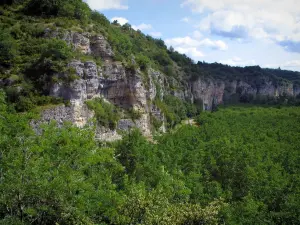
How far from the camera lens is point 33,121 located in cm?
3797

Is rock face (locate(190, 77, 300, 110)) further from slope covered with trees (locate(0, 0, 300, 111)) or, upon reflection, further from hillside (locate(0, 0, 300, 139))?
slope covered with trees (locate(0, 0, 300, 111))

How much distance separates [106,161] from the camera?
3075 cm

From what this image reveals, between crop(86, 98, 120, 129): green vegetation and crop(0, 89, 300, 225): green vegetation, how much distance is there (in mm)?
5106

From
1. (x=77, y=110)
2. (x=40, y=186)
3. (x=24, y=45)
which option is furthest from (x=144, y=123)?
(x=40, y=186)

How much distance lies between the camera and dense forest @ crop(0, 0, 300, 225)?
1923 centimetres

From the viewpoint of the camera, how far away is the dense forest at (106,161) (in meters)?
19.2

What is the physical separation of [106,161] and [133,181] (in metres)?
3.22

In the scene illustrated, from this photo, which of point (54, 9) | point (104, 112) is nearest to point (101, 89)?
point (104, 112)

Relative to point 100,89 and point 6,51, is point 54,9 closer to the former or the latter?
point 6,51

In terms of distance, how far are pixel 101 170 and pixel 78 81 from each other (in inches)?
850

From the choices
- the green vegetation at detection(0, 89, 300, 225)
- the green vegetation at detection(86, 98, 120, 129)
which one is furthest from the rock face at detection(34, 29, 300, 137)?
the green vegetation at detection(0, 89, 300, 225)

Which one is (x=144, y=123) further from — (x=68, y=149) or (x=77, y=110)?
(x=68, y=149)

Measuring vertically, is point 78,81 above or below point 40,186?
above

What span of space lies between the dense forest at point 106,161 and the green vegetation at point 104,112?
208mm
